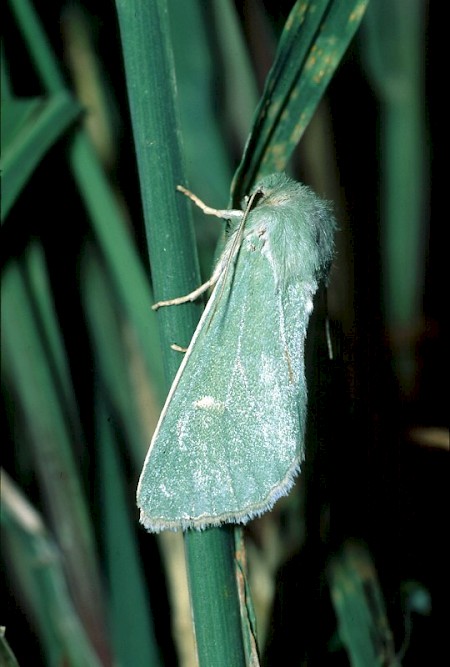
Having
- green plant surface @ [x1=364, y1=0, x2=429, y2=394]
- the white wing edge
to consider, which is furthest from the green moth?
green plant surface @ [x1=364, y1=0, x2=429, y2=394]

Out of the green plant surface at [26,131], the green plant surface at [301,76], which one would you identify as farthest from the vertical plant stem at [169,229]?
the green plant surface at [26,131]

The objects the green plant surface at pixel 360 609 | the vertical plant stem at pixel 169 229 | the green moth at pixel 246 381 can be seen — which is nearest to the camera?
the vertical plant stem at pixel 169 229

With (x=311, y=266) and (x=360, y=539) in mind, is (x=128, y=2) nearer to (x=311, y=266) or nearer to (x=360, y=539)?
(x=311, y=266)

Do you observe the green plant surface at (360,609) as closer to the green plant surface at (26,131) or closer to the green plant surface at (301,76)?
the green plant surface at (301,76)

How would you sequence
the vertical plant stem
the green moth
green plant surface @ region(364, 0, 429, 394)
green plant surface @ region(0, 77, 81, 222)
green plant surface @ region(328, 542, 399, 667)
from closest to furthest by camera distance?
1. the vertical plant stem
2. the green moth
3. green plant surface @ region(0, 77, 81, 222)
4. green plant surface @ region(328, 542, 399, 667)
5. green plant surface @ region(364, 0, 429, 394)

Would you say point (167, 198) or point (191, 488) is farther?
point (191, 488)

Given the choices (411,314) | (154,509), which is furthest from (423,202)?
(154,509)

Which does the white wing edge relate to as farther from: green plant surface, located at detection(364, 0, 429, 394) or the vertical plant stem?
green plant surface, located at detection(364, 0, 429, 394)

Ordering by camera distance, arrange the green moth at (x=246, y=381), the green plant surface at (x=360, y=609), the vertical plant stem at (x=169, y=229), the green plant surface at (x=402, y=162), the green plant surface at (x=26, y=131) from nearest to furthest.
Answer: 1. the vertical plant stem at (x=169, y=229)
2. the green moth at (x=246, y=381)
3. the green plant surface at (x=26, y=131)
4. the green plant surface at (x=360, y=609)
5. the green plant surface at (x=402, y=162)
